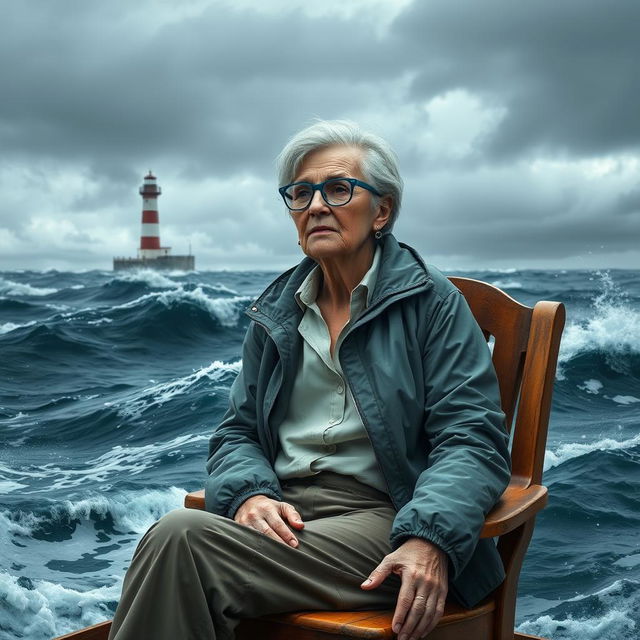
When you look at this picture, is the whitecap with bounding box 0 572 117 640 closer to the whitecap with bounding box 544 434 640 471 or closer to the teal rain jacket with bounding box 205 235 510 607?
the teal rain jacket with bounding box 205 235 510 607

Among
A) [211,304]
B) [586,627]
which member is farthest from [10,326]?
[586,627]

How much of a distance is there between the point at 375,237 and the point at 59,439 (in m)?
5.85

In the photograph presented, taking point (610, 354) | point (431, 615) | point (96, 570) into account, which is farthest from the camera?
point (610, 354)

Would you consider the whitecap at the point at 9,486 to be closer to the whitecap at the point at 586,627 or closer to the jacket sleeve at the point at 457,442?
the whitecap at the point at 586,627

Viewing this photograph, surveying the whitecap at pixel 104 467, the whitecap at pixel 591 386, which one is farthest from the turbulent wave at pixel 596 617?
the whitecap at pixel 591 386

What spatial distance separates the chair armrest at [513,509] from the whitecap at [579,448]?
11.7 ft

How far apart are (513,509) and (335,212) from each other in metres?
0.83

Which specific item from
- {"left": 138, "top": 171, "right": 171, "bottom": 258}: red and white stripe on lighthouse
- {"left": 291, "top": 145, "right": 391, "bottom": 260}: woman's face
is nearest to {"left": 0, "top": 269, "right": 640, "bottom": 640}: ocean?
{"left": 291, "top": 145, "right": 391, "bottom": 260}: woman's face

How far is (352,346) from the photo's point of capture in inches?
81.5

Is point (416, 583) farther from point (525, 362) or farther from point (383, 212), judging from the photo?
point (383, 212)

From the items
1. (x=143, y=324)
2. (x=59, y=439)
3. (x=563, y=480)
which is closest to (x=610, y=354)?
(x=563, y=480)

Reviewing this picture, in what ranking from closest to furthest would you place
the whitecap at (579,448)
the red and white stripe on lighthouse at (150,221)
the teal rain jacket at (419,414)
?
1. the teal rain jacket at (419,414)
2. the whitecap at (579,448)
3. the red and white stripe on lighthouse at (150,221)

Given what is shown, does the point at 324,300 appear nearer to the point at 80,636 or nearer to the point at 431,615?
the point at 431,615

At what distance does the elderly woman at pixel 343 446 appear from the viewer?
1774 mm
